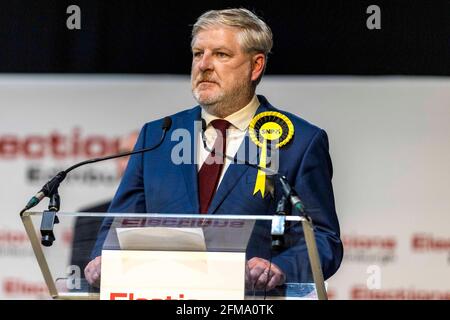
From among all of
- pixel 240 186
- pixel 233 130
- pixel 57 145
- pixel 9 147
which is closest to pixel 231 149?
pixel 233 130

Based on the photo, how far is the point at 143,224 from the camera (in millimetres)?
2791

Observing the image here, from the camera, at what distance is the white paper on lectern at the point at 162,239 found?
8.89 ft

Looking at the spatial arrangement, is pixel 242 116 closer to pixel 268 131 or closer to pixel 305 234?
pixel 268 131

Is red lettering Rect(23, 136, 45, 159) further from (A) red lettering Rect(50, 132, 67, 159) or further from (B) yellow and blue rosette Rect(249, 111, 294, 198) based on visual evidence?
(B) yellow and blue rosette Rect(249, 111, 294, 198)

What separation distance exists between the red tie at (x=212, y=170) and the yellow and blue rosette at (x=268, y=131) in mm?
108

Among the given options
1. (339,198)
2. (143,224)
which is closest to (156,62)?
(339,198)

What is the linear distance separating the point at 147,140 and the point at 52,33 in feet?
2.18

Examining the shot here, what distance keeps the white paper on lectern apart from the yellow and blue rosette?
2.74 ft

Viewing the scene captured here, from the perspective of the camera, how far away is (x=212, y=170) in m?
3.51

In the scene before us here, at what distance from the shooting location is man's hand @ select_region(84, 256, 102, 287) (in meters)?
2.83

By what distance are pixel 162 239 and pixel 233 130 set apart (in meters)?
0.96

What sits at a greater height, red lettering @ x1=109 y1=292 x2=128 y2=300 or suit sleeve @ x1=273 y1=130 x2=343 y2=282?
Result: suit sleeve @ x1=273 y1=130 x2=343 y2=282

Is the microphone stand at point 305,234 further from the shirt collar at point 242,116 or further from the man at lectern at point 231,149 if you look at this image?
the shirt collar at point 242,116

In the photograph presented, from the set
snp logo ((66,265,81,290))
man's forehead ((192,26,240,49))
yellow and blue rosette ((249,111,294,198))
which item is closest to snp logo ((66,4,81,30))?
man's forehead ((192,26,240,49))
